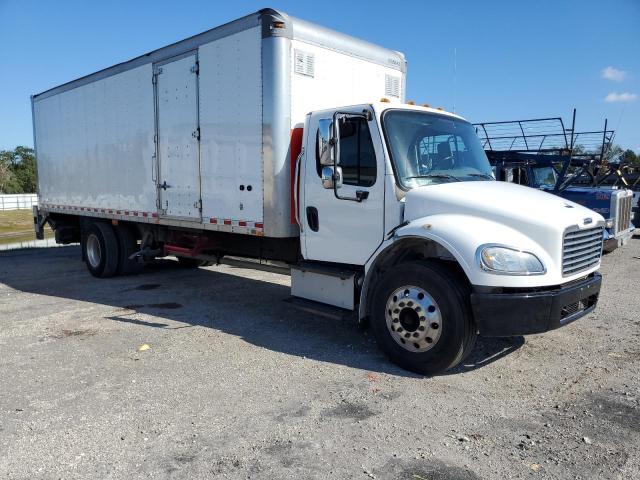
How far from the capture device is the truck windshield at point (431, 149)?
17.3ft

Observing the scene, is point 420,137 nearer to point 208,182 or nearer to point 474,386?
point 474,386

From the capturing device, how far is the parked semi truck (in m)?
4.56

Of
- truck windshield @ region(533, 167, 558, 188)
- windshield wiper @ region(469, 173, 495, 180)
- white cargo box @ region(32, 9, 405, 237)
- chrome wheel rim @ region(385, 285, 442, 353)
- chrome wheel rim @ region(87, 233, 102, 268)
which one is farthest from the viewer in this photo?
truck windshield @ region(533, 167, 558, 188)

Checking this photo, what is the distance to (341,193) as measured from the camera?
18.4 feet

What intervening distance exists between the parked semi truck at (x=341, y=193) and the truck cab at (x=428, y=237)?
0.02 metres

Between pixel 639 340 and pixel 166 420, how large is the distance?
5148 millimetres

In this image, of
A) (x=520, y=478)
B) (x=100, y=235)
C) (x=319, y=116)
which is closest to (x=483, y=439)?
(x=520, y=478)

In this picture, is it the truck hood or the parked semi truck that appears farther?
the parked semi truck

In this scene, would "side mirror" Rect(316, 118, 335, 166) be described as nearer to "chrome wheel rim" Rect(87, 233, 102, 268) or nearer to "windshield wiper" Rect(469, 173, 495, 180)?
"windshield wiper" Rect(469, 173, 495, 180)

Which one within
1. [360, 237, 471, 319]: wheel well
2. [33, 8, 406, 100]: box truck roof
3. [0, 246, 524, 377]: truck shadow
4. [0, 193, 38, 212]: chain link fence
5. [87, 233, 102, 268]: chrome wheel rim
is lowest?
[0, 193, 38, 212]: chain link fence

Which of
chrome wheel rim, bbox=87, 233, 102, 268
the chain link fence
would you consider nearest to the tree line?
the chain link fence

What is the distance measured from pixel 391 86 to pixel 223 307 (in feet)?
13.1

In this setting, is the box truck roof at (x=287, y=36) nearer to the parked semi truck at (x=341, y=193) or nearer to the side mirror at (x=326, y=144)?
the parked semi truck at (x=341, y=193)

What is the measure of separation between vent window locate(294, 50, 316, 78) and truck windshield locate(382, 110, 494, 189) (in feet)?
4.47
